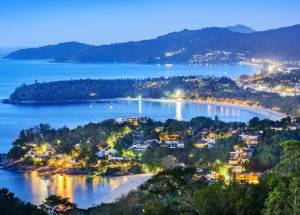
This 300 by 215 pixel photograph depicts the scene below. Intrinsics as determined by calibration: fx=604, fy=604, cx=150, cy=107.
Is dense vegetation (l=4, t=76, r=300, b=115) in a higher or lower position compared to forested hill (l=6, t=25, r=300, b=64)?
lower

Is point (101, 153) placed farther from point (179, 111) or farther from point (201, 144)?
point (179, 111)

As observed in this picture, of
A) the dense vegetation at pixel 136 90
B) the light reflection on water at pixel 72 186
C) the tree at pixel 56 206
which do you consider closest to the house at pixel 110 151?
the light reflection on water at pixel 72 186

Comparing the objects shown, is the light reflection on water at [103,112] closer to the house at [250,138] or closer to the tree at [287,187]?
the house at [250,138]

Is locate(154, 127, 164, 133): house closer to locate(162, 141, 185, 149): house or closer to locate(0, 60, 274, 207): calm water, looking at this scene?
locate(162, 141, 185, 149): house

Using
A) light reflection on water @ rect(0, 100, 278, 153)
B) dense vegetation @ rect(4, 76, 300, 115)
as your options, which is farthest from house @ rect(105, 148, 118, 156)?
dense vegetation @ rect(4, 76, 300, 115)

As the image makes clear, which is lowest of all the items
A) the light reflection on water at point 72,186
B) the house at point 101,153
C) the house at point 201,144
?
the light reflection on water at point 72,186

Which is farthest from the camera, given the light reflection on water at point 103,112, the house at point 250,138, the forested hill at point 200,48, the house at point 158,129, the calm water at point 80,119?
the forested hill at point 200,48
